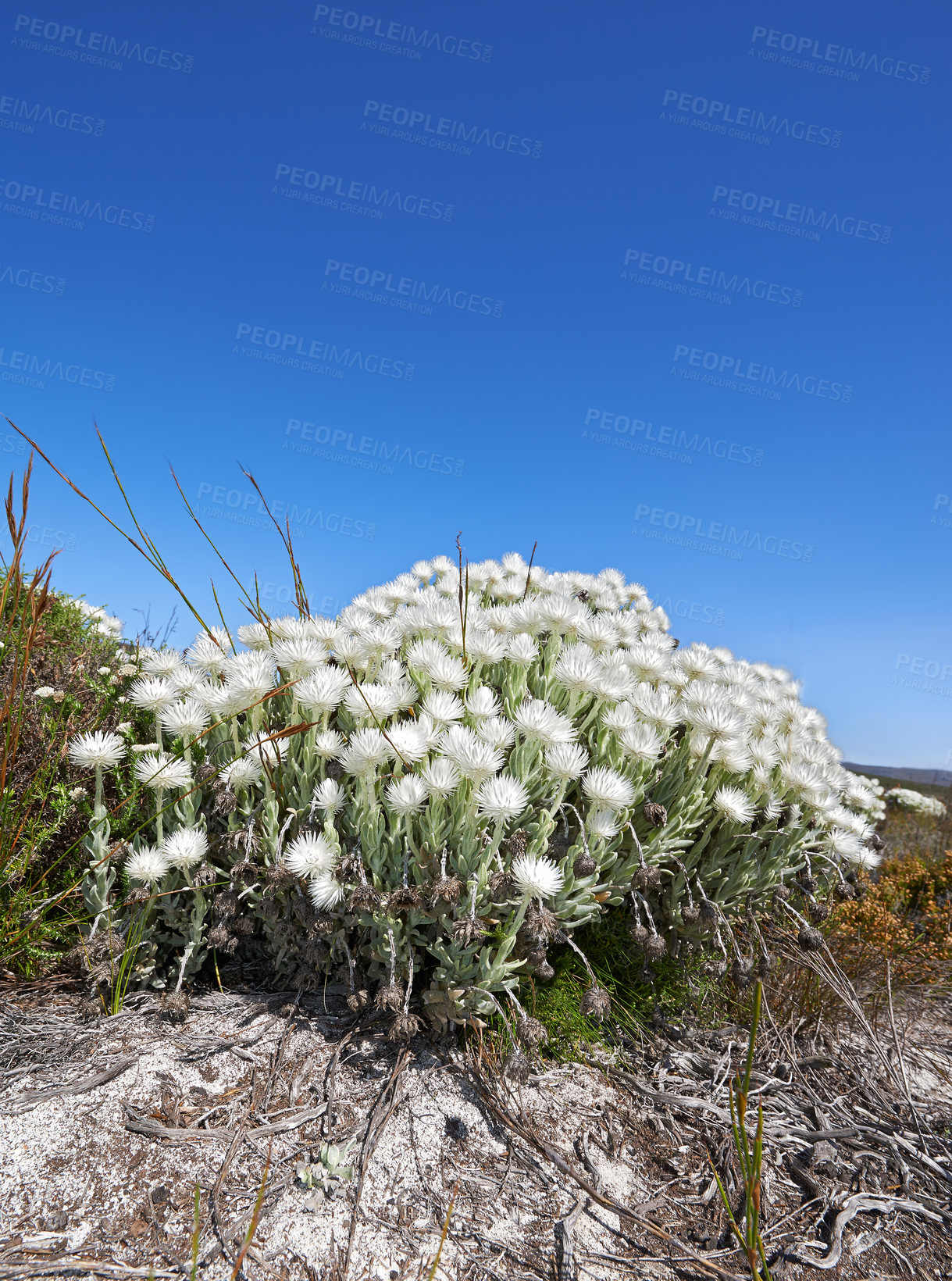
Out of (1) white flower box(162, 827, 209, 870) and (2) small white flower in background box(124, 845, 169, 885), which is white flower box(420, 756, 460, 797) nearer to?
(1) white flower box(162, 827, 209, 870)

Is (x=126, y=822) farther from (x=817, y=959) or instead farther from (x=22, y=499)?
(x=817, y=959)

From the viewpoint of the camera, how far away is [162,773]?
10.2ft

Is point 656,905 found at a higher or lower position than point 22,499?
A: lower

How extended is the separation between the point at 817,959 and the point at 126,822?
12.0 ft

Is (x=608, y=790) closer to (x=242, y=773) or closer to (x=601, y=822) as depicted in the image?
(x=601, y=822)

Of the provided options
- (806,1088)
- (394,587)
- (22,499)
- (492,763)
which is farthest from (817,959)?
(22,499)

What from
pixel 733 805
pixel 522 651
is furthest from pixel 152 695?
pixel 733 805

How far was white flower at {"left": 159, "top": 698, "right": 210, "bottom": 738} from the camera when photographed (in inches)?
122

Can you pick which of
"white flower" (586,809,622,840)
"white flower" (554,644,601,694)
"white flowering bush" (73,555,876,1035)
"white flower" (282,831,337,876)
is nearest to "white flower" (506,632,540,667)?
"white flowering bush" (73,555,876,1035)

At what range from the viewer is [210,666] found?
11.6 ft

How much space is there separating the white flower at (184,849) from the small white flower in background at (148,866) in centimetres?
3

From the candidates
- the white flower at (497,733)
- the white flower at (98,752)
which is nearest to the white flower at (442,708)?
the white flower at (497,733)

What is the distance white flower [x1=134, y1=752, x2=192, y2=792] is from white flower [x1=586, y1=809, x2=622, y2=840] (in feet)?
5.87

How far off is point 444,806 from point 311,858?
0.57m
